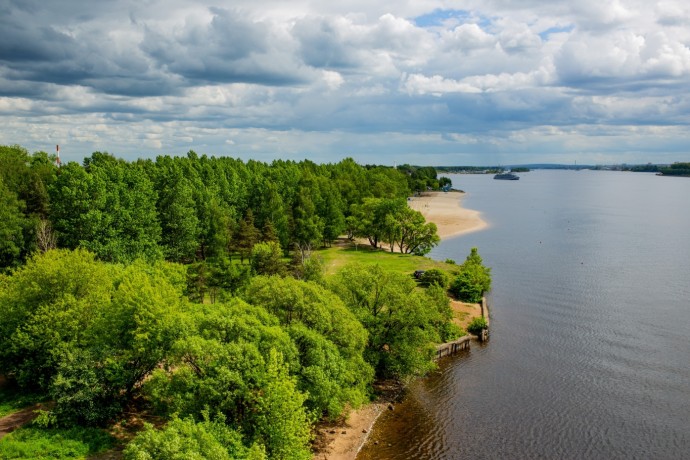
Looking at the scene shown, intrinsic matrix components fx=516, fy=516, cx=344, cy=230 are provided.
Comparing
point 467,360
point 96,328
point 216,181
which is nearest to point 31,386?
point 96,328

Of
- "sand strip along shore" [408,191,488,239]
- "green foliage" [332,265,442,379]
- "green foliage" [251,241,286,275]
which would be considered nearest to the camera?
"green foliage" [332,265,442,379]

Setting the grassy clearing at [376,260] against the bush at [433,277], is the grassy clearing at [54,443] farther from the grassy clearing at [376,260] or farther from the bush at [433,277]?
the bush at [433,277]

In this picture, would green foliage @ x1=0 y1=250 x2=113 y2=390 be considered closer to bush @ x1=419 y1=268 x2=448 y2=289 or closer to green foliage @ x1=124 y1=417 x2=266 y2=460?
green foliage @ x1=124 y1=417 x2=266 y2=460

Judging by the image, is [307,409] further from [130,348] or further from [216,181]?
[216,181]

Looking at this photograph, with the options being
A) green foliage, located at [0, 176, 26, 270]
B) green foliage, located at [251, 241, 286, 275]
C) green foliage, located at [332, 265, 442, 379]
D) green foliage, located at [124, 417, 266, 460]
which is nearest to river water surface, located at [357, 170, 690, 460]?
green foliage, located at [332, 265, 442, 379]

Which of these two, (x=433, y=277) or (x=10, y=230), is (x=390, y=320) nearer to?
(x=433, y=277)

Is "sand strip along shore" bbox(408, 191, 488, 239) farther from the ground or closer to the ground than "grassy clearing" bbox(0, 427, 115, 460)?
farther from the ground
